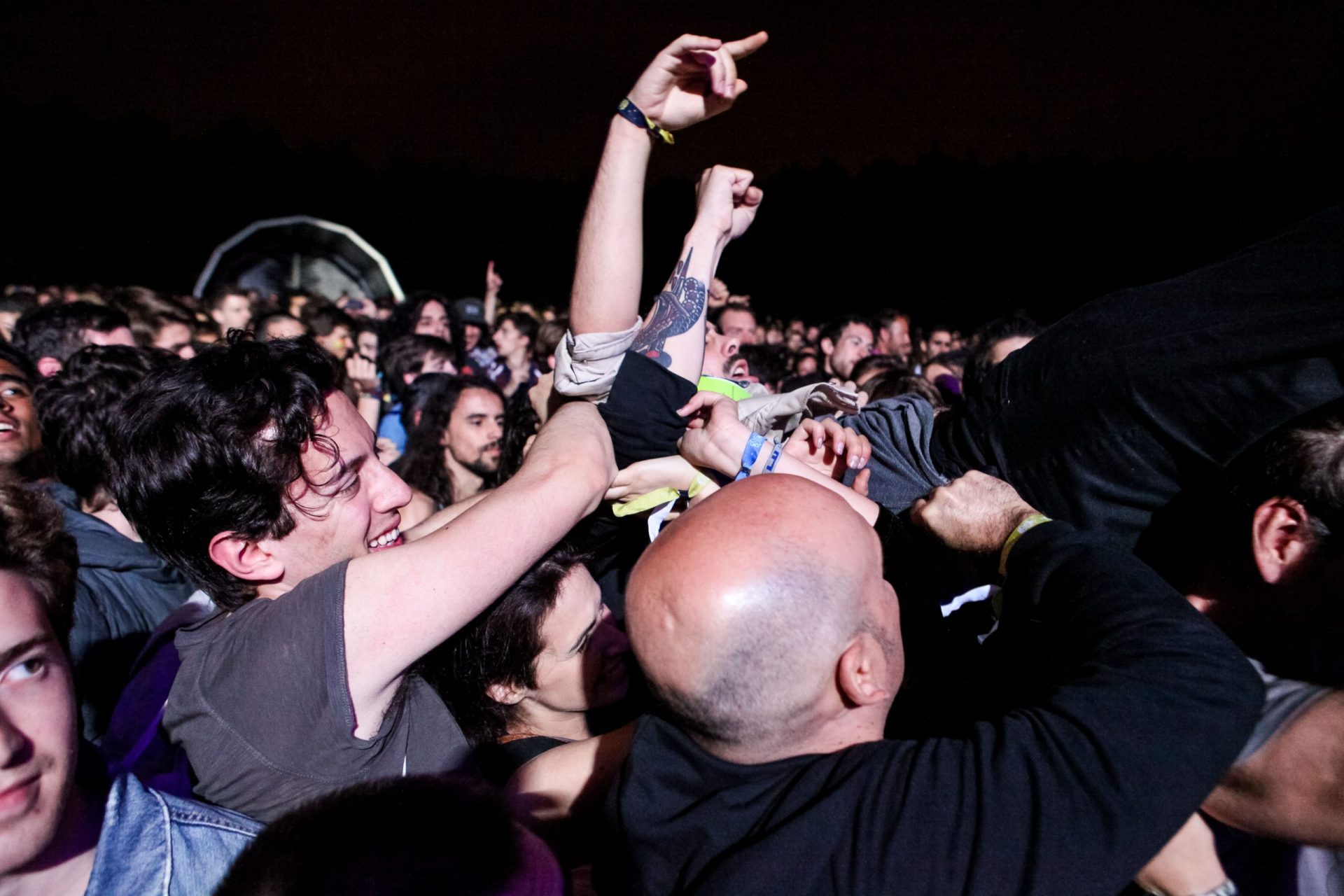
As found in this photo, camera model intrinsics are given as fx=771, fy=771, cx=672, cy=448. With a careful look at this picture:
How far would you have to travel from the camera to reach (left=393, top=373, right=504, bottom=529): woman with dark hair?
402 cm

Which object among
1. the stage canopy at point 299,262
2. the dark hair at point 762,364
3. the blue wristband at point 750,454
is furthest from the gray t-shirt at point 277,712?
the stage canopy at point 299,262

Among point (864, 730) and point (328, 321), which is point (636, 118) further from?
point (328, 321)

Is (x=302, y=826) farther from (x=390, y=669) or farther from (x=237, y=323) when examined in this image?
(x=237, y=323)

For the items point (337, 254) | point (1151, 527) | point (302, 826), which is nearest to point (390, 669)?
point (302, 826)

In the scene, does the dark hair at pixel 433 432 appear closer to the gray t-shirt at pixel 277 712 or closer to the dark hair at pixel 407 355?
the dark hair at pixel 407 355

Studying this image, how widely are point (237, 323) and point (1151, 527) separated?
250 inches

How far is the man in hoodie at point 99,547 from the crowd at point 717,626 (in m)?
0.03

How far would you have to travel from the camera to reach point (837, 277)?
1167 centimetres

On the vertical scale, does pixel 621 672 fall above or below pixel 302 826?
below

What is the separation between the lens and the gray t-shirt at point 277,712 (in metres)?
1.23

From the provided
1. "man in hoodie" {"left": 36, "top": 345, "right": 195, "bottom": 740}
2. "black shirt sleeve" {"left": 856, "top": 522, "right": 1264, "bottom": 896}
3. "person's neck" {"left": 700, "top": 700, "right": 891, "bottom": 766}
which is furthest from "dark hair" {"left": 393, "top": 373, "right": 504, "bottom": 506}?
"black shirt sleeve" {"left": 856, "top": 522, "right": 1264, "bottom": 896}

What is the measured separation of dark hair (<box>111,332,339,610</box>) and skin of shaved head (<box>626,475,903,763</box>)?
730 millimetres

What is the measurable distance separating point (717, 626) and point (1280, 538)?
1004 millimetres

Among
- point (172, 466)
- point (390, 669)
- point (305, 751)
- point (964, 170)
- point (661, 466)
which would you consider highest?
point (964, 170)
